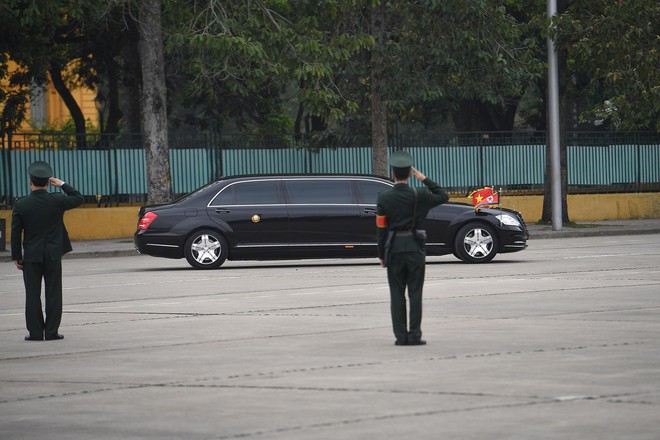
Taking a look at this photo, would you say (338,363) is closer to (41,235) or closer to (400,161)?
(400,161)

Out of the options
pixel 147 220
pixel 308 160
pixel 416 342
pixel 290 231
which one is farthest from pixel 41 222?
pixel 308 160

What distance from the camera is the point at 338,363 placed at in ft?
35.3

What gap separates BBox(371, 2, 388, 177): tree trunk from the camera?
110 feet

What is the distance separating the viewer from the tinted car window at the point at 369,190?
2338cm

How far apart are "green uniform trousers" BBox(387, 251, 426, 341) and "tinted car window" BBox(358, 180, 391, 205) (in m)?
11.3

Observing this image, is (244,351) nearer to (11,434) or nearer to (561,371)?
(561,371)

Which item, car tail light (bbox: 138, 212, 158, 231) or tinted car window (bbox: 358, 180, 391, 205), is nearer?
car tail light (bbox: 138, 212, 158, 231)

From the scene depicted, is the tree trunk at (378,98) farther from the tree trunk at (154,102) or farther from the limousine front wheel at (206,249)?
the limousine front wheel at (206,249)

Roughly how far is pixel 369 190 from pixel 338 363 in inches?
508

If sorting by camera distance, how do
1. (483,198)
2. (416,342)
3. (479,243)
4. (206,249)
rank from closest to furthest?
(416,342) → (206,249) → (479,243) → (483,198)

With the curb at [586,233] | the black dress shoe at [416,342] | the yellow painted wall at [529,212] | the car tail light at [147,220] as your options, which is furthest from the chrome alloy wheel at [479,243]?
the yellow painted wall at [529,212]

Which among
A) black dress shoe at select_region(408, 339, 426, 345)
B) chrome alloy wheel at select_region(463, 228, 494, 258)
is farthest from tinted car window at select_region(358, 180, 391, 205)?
black dress shoe at select_region(408, 339, 426, 345)

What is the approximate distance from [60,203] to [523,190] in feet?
87.2

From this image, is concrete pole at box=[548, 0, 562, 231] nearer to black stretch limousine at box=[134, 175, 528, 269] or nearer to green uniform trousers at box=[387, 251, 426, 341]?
black stretch limousine at box=[134, 175, 528, 269]
